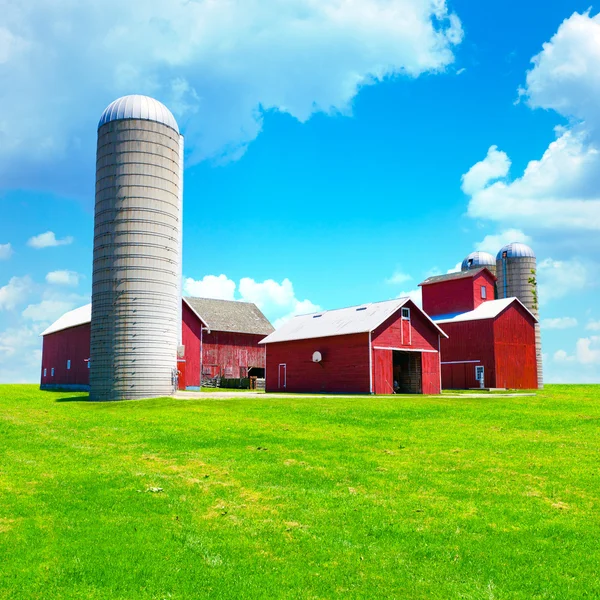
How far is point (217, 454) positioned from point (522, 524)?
27.1 feet

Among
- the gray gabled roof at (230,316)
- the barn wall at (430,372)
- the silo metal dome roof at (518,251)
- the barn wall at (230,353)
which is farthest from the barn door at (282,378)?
the silo metal dome roof at (518,251)

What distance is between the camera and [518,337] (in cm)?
5250

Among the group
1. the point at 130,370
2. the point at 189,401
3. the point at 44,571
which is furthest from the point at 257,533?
the point at 130,370

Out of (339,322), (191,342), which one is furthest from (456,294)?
(191,342)

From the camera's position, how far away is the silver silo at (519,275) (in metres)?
60.9

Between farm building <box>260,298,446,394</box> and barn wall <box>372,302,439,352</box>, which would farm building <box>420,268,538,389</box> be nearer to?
farm building <box>260,298,446,394</box>

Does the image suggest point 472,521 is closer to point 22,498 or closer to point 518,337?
point 22,498

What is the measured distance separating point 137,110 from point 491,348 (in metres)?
32.4

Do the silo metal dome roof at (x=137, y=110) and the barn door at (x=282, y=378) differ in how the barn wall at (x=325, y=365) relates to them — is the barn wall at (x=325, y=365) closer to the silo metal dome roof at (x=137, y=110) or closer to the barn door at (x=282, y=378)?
the barn door at (x=282, y=378)

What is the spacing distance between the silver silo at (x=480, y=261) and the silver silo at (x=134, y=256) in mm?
40727

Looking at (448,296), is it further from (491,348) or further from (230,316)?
(230,316)

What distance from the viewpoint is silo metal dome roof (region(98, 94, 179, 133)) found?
1423 inches

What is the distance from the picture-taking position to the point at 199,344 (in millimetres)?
52469

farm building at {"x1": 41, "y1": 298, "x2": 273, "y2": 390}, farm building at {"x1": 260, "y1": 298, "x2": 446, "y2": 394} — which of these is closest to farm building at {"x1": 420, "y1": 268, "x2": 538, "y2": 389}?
farm building at {"x1": 260, "y1": 298, "x2": 446, "y2": 394}
